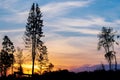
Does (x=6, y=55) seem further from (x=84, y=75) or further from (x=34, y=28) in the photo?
(x=84, y=75)

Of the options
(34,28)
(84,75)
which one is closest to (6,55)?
(34,28)

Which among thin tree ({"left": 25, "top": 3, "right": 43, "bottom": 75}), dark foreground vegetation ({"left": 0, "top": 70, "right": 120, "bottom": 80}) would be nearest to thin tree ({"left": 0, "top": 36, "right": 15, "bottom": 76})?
thin tree ({"left": 25, "top": 3, "right": 43, "bottom": 75})

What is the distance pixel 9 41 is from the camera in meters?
100

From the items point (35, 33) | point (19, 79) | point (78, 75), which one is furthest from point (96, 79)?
point (35, 33)

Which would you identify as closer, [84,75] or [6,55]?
[84,75]

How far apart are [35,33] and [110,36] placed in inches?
834

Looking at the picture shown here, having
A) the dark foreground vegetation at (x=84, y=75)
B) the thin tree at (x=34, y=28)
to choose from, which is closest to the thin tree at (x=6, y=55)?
the thin tree at (x=34, y=28)

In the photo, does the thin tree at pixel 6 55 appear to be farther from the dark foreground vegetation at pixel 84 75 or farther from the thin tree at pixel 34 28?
the dark foreground vegetation at pixel 84 75

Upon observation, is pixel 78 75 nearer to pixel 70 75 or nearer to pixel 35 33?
pixel 70 75

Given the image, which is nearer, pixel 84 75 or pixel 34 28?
pixel 84 75

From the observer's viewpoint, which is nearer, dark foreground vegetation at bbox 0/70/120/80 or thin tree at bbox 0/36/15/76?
dark foreground vegetation at bbox 0/70/120/80

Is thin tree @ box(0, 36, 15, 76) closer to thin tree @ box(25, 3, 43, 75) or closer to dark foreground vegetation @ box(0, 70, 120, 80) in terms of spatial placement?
thin tree @ box(25, 3, 43, 75)

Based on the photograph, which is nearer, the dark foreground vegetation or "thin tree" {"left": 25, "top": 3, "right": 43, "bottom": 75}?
the dark foreground vegetation

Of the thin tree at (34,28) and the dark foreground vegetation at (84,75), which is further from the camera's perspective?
the thin tree at (34,28)
